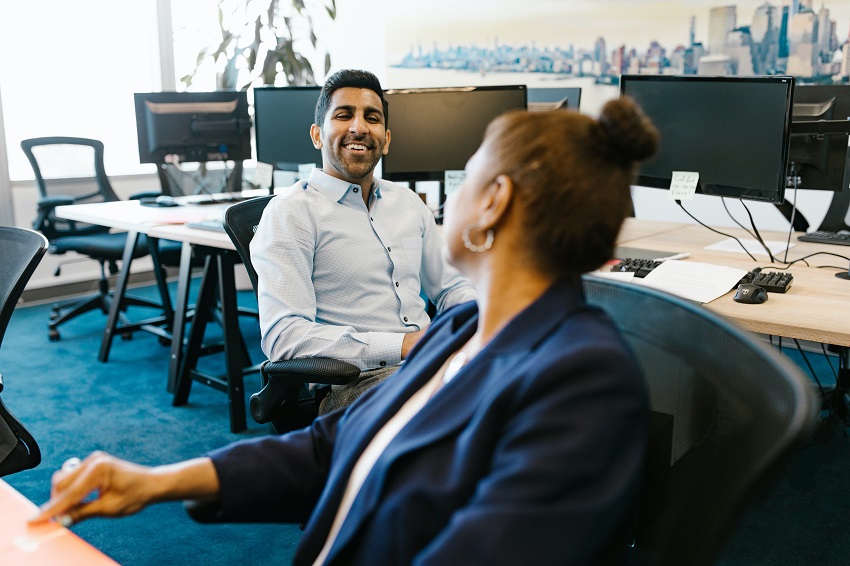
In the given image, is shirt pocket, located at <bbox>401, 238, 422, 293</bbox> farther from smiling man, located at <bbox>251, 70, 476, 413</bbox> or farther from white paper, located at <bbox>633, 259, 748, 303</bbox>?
white paper, located at <bbox>633, 259, 748, 303</bbox>

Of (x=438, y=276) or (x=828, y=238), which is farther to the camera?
(x=828, y=238)

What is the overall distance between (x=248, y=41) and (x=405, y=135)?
2317 mm

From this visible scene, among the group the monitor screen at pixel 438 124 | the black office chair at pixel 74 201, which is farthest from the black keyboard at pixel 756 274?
the black office chair at pixel 74 201

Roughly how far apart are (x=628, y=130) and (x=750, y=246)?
79.0 inches

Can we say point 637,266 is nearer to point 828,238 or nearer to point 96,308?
point 828,238

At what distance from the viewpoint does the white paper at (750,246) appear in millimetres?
2602

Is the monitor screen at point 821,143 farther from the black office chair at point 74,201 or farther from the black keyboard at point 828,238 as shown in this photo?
the black office chair at point 74,201

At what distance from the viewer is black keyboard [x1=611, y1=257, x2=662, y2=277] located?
2225 millimetres

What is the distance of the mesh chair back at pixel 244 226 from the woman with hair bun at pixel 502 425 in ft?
3.14

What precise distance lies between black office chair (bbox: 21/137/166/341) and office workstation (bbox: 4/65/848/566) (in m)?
0.39

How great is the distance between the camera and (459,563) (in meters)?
0.78

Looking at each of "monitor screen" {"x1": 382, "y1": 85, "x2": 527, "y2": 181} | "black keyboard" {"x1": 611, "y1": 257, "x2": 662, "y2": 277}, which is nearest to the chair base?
"monitor screen" {"x1": 382, "y1": 85, "x2": 527, "y2": 181}

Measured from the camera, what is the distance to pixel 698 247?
2697mm

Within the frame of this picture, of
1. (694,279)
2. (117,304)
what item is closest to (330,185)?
(694,279)
